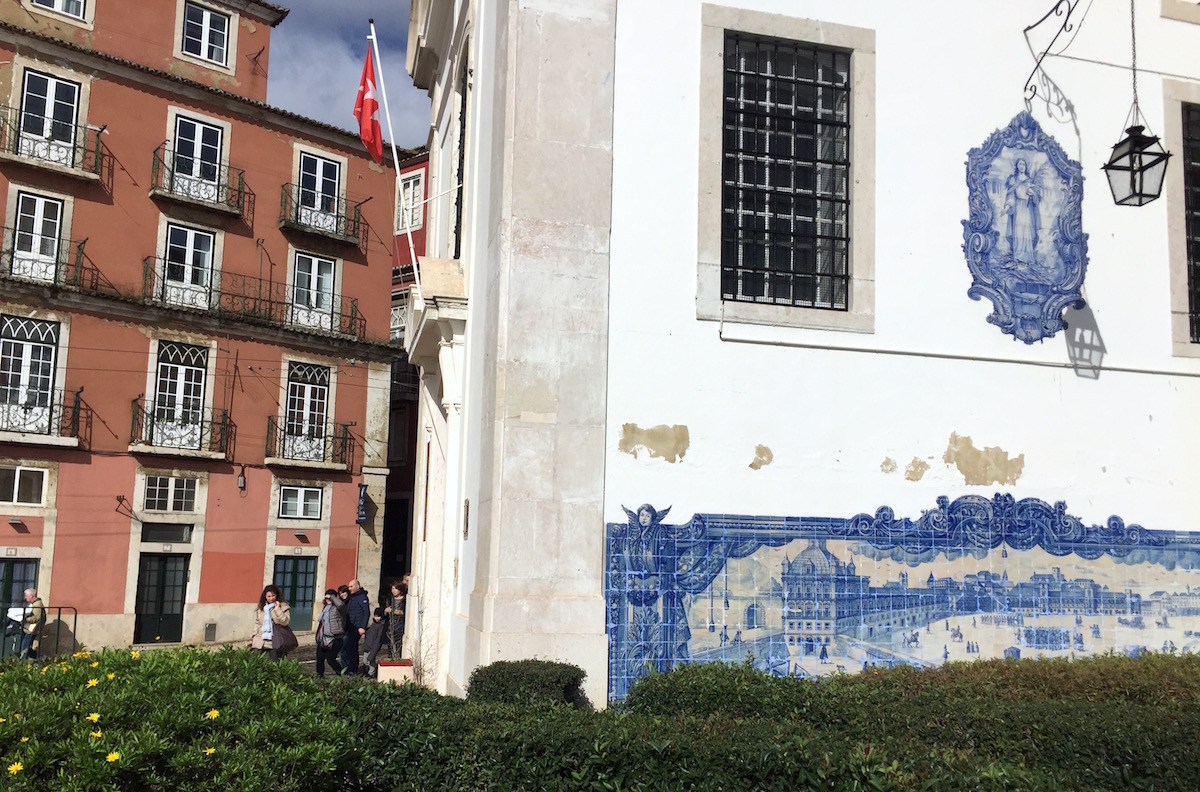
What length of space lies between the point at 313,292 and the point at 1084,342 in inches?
993

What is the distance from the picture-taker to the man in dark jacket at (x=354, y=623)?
15891mm

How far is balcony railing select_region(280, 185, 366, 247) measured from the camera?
3109 centimetres

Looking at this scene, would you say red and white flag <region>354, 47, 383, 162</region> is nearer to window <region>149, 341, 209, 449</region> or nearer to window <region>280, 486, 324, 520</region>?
window <region>149, 341, 209, 449</region>

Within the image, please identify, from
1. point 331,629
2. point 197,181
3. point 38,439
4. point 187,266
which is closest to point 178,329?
point 187,266

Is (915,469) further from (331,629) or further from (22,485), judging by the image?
(22,485)

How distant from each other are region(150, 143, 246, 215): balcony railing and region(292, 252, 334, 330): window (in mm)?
2601

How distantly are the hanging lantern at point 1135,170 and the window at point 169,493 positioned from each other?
24.3m

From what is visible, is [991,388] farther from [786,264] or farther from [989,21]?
[989,21]

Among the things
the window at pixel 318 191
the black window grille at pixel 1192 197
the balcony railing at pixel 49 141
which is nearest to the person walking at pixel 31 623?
the balcony railing at pixel 49 141

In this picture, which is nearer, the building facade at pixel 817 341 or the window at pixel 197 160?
the building facade at pixel 817 341

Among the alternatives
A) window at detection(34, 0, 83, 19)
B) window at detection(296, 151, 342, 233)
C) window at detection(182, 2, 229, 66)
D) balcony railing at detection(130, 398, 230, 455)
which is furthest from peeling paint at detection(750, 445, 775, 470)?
window at detection(182, 2, 229, 66)

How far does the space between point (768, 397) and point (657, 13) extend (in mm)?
4111

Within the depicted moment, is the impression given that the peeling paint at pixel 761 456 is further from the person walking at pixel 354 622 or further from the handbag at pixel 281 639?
the handbag at pixel 281 639

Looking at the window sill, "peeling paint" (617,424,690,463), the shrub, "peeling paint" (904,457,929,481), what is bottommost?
the shrub
